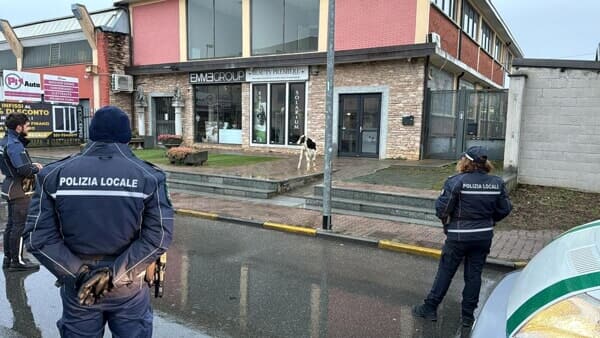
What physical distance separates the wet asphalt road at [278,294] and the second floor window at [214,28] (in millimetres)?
14065

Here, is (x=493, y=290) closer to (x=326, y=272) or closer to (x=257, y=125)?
(x=326, y=272)

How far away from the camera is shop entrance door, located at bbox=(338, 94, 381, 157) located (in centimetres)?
1546

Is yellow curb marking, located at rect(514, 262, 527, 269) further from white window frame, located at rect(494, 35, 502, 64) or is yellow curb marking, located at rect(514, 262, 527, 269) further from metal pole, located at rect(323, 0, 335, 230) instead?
white window frame, located at rect(494, 35, 502, 64)

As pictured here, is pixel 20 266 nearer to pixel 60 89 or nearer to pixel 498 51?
pixel 60 89

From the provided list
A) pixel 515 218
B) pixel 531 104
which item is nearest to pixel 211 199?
pixel 515 218

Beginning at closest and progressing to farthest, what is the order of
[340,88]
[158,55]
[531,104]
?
[531,104] → [340,88] → [158,55]

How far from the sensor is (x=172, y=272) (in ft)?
17.8

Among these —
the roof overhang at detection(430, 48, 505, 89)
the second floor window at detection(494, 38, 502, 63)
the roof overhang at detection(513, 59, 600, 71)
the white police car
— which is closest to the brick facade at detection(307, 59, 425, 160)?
the roof overhang at detection(430, 48, 505, 89)

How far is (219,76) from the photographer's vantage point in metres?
19.0

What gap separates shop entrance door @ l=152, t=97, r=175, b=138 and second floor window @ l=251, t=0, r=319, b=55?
5.76 meters

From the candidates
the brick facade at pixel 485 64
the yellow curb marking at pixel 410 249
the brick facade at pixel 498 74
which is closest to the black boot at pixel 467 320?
the yellow curb marking at pixel 410 249

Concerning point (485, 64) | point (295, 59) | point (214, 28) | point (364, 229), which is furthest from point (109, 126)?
point (485, 64)

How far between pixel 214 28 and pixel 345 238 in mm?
15337

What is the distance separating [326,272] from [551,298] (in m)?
3.88
